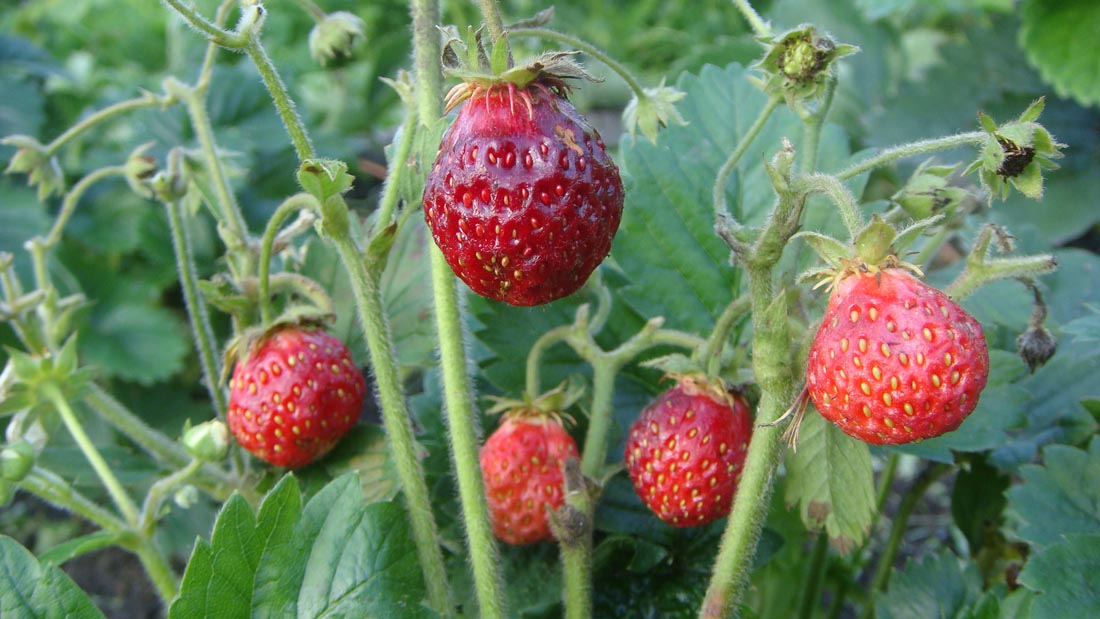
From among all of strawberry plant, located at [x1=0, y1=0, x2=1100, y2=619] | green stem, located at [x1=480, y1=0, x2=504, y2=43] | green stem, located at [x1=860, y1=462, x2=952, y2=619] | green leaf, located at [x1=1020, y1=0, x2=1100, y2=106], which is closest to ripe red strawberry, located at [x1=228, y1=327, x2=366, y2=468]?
strawberry plant, located at [x1=0, y1=0, x2=1100, y2=619]

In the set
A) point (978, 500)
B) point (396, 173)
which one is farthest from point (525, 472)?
point (978, 500)

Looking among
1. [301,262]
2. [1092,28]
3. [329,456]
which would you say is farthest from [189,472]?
[1092,28]

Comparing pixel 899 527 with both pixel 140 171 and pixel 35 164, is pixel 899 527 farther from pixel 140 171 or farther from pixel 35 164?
pixel 35 164

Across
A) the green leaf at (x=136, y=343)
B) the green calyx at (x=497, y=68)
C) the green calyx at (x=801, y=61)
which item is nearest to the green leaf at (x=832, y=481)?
the green calyx at (x=801, y=61)

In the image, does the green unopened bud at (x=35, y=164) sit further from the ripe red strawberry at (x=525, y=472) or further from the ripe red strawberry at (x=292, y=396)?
the ripe red strawberry at (x=525, y=472)

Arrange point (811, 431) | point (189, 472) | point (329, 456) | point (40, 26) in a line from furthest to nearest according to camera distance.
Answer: point (40, 26)
point (329, 456)
point (189, 472)
point (811, 431)

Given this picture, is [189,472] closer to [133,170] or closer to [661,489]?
[133,170]
